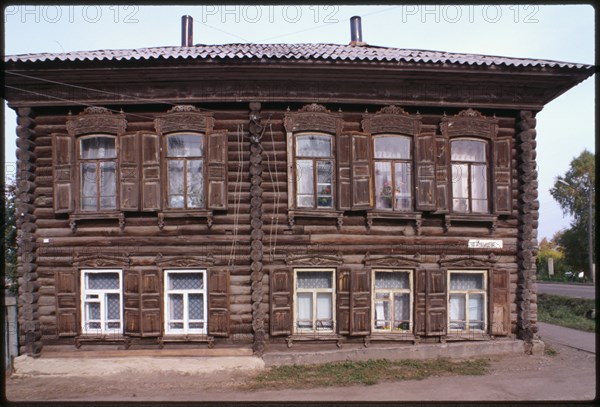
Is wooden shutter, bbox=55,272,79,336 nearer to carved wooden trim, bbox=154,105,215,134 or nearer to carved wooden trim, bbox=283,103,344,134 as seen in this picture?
carved wooden trim, bbox=154,105,215,134

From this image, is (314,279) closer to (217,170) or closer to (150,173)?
(217,170)

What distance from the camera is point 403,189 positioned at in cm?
1062

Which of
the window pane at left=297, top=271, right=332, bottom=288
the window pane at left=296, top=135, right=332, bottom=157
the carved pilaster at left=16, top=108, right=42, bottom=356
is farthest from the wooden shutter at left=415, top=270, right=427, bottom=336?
the carved pilaster at left=16, top=108, right=42, bottom=356

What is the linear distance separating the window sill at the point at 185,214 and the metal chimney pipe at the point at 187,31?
7.04m

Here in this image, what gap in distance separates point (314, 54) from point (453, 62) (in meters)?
2.96

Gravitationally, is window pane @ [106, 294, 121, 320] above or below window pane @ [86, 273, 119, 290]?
below

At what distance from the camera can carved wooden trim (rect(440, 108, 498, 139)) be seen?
34.7ft

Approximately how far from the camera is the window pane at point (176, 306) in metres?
10.2

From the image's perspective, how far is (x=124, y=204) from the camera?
1009 centimetres

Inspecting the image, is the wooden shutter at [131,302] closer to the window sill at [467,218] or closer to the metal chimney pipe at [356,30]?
the window sill at [467,218]

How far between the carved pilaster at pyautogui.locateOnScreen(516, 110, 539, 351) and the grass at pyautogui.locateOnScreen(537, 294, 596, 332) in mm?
4734

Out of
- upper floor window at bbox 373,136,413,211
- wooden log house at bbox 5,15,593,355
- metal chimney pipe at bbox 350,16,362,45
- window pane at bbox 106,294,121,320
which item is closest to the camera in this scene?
wooden log house at bbox 5,15,593,355

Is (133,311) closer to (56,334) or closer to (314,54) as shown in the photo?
(56,334)

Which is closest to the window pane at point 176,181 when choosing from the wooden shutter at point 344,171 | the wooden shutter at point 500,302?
the wooden shutter at point 344,171
